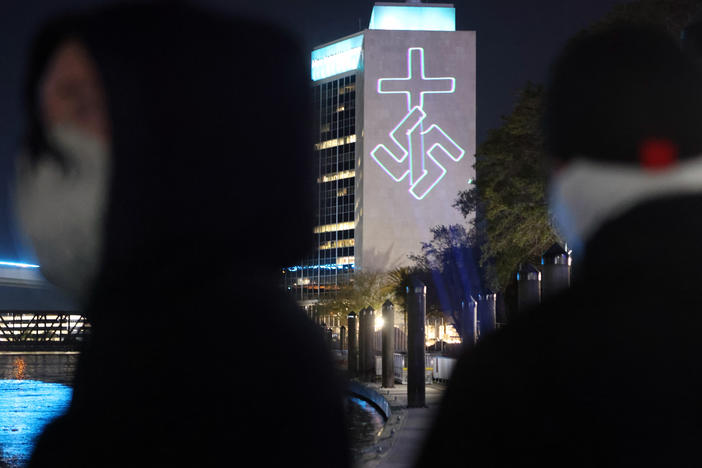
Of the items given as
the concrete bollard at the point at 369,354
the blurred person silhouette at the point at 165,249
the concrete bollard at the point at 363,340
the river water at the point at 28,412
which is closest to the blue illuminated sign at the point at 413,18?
the river water at the point at 28,412

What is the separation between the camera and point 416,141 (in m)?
93.1

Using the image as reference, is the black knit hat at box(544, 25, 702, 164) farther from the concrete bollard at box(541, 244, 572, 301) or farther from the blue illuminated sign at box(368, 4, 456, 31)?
the blue illuminated sign at box(368, 4, 456, 31)

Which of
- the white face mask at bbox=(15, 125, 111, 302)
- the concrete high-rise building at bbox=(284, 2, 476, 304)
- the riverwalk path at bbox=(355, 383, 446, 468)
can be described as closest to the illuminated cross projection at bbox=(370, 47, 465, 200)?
the concrete high-rise building at bbox=(284, 2, 476, 304)

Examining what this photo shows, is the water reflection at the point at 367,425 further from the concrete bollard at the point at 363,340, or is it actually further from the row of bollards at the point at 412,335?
the concrete bollard at the point at 363,340

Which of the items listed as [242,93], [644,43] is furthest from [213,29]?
[644,43]

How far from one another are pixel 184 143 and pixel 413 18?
101 m

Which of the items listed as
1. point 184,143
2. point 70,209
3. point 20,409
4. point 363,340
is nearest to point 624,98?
point 184,143

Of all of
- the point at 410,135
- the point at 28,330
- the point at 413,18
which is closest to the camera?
the point at 28,330

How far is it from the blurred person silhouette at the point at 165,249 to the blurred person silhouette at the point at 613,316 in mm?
208

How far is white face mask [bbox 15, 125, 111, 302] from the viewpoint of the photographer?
0.97 metres

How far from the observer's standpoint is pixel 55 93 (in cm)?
99

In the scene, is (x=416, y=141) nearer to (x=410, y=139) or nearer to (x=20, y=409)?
(x=410, y=139)

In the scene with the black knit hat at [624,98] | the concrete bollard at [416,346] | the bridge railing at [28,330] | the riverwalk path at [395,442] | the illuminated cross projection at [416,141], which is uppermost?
the illuminated cross projection at [416,141]

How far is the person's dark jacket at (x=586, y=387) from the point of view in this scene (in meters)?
0.80
